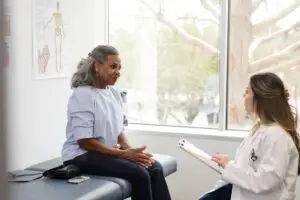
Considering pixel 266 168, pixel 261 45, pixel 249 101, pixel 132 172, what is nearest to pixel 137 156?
pixel 132 172

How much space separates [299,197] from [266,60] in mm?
1108

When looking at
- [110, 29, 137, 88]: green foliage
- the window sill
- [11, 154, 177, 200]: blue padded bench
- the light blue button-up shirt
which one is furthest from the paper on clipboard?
[110, 29, 137, 88]: green foliage

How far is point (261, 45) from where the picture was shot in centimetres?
390

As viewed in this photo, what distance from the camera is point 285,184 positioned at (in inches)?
93.6

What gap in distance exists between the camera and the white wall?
3.40 meters

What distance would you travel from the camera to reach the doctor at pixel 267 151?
2.29 m

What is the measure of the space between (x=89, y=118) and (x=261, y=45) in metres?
1.62

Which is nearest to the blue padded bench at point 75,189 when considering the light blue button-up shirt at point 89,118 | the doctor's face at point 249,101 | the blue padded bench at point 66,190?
the blue padded bench at point 66,190

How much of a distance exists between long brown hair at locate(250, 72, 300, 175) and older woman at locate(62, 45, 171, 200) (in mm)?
938

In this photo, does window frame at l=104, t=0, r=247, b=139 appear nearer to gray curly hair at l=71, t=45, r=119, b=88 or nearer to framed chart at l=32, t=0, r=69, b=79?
framed chart at l=32, t=0, r=69, b=79

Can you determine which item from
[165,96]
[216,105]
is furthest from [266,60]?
[165,96]

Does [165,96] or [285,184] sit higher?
[165,96]

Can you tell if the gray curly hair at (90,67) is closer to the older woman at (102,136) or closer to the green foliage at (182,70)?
the older woman at (102,136)

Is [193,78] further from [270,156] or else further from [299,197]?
[270,156]
